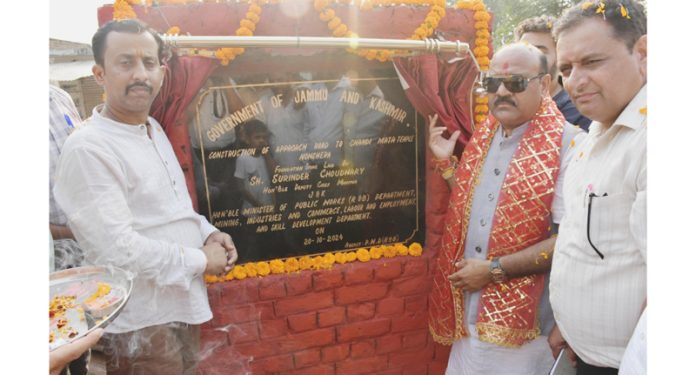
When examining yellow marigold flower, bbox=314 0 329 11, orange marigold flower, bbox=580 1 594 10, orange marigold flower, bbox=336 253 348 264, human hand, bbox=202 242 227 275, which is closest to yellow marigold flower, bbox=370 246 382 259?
orange marigold flower, bbox=336 253 348 264

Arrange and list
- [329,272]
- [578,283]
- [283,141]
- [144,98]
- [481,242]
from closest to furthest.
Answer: [578,283], [144,98], [481,242], [283,141], [329,272]

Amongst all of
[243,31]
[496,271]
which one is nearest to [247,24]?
[243,31]

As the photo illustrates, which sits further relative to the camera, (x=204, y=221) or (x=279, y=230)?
(x=279, y=230)

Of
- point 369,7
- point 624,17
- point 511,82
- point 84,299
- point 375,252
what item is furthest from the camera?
point 375,252

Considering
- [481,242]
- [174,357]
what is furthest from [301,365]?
[481,242]

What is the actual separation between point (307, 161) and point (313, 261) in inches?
25.5

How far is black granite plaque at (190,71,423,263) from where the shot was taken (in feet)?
8.38

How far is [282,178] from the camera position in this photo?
2697 millimetres

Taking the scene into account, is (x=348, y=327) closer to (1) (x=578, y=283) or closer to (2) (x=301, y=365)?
(2) (x=301, y=365)

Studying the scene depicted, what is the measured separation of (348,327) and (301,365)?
40cm

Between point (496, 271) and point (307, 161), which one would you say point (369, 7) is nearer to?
point (307, 161)

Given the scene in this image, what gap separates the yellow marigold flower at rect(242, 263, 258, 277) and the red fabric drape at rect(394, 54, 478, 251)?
120cm

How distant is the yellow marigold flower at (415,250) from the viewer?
303 cm

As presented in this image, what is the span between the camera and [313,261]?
2.86 metres
